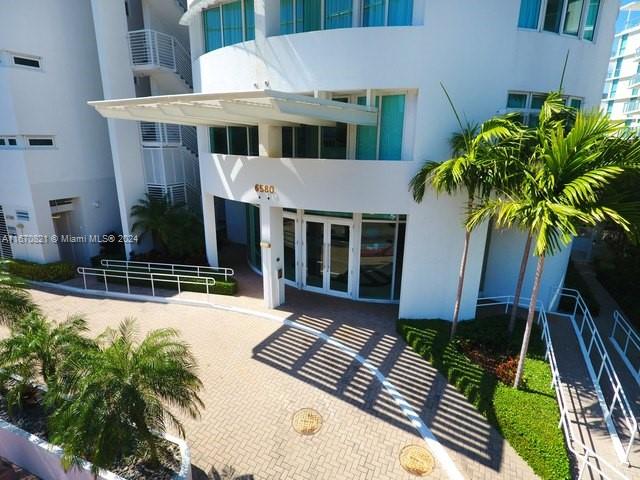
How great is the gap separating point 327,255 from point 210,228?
4.94m

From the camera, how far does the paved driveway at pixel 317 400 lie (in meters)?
5.98

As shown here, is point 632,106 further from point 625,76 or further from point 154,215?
point 154,215

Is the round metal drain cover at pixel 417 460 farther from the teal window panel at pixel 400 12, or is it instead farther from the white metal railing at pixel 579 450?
the teal window panel at pixel 400 12

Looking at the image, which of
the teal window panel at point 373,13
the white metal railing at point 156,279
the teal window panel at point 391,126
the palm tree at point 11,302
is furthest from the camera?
the white metal railing at point 156,279

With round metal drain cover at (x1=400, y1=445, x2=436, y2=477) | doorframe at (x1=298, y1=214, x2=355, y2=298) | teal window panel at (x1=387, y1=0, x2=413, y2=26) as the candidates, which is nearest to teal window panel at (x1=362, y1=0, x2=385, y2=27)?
teal window panel at (x1=387, y1=0, x2=413, y2=26)

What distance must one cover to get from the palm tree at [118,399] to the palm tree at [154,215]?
9.83 m

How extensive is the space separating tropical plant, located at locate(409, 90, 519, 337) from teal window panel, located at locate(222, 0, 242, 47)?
6730 millimetres

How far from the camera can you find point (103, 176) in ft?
53.6

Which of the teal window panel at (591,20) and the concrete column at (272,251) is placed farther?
the concrete column at (272,251)

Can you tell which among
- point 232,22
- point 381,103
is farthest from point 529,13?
point 232,22

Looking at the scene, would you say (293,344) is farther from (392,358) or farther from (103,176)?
(103,176)

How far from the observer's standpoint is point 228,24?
10.7m

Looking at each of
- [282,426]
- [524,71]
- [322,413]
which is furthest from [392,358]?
[524,71]

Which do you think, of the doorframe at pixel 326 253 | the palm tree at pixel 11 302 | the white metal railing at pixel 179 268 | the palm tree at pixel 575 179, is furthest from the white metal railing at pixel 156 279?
the palm tree at pixel 575 179
